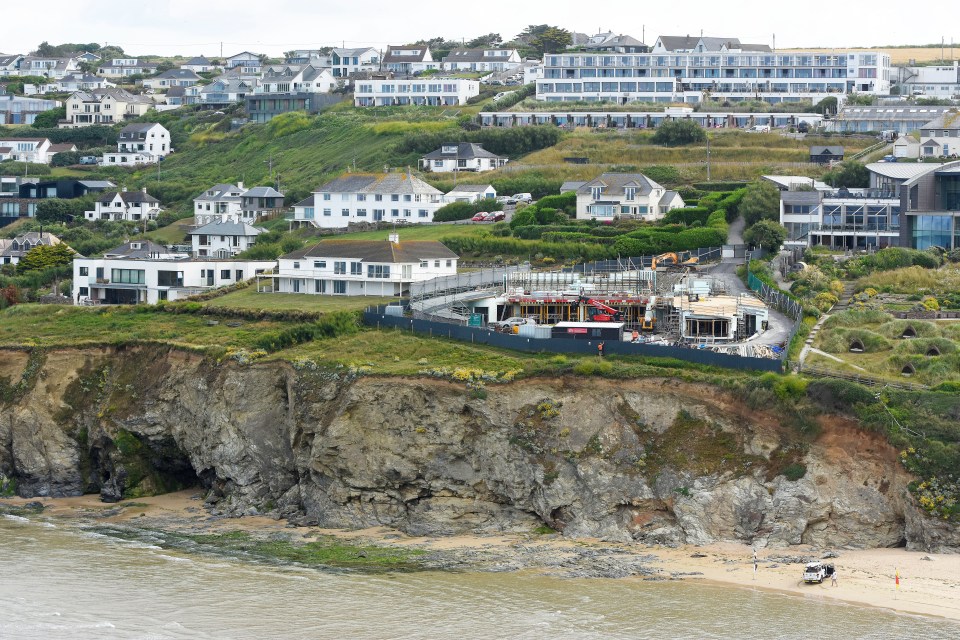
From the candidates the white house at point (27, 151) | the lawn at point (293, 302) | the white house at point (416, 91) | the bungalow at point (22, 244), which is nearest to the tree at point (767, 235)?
the lawn at point (293, 302)

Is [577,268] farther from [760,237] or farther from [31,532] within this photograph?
[31,532]

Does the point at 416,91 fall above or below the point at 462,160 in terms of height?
above

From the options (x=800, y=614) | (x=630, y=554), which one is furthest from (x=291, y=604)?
(x=800, y=614)

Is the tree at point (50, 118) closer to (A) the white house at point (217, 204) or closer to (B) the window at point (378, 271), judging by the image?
(A) the white house at point (217, 204)

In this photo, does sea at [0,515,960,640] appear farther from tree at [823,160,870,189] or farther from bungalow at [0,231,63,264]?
tree at [823,160,870,189]

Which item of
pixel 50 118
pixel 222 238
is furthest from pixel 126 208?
pixel 50 118

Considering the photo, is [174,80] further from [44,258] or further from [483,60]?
[44,258]

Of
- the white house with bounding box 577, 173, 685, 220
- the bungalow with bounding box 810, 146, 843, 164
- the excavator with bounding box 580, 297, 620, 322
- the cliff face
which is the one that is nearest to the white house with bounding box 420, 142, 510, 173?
the white house with bounding box 577, 173, 685, 220

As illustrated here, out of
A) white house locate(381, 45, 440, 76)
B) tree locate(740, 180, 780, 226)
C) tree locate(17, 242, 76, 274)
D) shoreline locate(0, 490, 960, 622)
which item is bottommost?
shoreline locate(0, 490, 960, 622)
